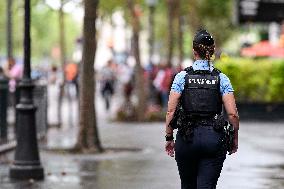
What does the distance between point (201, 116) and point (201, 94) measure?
18 cm

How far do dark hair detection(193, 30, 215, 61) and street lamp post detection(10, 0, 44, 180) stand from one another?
6297 mm

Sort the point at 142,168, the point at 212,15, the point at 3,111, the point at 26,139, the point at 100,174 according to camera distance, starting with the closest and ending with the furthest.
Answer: the point at 26,139
the point at 100,174
the point at 142,168
the point at 3,111
the point at 212,15

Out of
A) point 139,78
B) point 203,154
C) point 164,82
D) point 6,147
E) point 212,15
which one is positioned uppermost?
point 212,15

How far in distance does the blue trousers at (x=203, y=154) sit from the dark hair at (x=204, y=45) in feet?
2.05

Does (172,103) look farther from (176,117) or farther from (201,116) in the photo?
(201,116)

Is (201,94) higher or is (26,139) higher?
(201,94)

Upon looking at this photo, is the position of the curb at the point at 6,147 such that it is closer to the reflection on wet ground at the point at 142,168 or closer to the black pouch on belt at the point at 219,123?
the reflection on wet ground at the point at 142,168

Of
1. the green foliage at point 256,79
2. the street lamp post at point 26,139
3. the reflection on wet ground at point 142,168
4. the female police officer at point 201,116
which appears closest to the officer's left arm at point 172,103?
the female police officer at point 201,116

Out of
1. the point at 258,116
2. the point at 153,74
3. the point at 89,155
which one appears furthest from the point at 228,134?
the point at 153,74

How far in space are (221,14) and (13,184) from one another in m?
43.7

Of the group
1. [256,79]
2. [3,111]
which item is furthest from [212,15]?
[3,111]

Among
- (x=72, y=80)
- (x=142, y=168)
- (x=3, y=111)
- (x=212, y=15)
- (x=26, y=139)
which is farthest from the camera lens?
(x=212, y=15)

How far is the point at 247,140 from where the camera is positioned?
2164 centimetres

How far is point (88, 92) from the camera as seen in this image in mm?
18359
